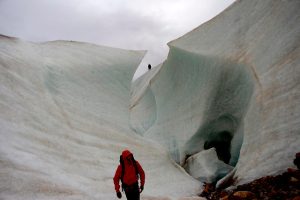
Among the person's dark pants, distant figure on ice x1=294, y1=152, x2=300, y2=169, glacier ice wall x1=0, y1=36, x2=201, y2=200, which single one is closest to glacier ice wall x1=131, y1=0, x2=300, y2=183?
distant figure on ice x1=294, y1=152, x2=300, y2=169

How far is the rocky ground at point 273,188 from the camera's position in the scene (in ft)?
15.0

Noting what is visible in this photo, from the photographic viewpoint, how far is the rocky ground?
459cm

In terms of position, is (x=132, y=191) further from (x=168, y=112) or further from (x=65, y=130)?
(x=168, y=112)

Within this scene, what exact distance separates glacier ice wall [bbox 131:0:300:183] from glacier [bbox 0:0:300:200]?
29mm

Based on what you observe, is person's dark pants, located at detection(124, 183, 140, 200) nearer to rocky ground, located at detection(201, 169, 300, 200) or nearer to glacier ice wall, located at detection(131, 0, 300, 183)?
rocky ground, located at detection(201, 169, 300, 200)

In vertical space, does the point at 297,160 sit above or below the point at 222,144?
below

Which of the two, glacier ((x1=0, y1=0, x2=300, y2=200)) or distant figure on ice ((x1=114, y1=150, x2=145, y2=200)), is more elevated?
glacier ((x1=0, y1=0, x2=300, y2=200))

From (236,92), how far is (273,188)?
435 centimetres

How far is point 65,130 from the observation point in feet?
26.8

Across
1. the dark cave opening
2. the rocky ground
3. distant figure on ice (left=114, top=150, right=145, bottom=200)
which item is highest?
the dark cave opening

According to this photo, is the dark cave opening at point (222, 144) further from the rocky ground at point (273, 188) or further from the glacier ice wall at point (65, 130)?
the rocky ground at point (273, 188)

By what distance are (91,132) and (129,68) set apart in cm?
532

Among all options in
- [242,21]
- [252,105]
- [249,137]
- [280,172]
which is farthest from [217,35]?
[280,172]

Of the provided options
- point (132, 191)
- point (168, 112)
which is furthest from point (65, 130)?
point (168, 112)
